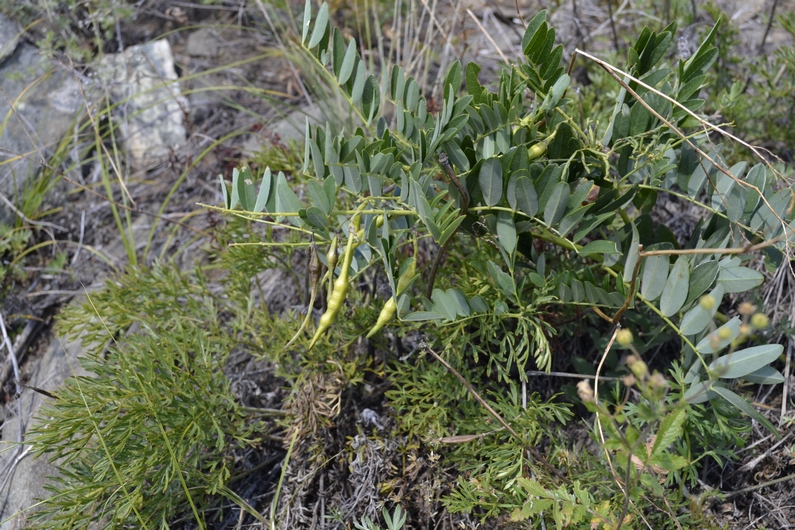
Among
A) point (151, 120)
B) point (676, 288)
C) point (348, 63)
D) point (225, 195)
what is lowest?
point (151, 120)

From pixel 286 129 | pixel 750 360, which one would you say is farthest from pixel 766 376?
pixel 286 129

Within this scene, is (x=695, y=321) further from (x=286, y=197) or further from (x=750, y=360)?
(x=286, y=197)

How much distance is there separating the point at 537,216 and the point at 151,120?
7.42 ft

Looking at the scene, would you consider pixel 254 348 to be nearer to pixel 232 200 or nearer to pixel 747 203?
pixel 232 200

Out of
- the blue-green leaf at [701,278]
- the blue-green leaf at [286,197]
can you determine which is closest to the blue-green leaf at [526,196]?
the blue-green leaf at [701,278]

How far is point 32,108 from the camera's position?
9.99 feet

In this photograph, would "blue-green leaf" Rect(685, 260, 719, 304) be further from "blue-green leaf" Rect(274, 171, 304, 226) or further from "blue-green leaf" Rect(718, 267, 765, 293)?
"blue-green leaf" Rect(274, 171, 304, 226)

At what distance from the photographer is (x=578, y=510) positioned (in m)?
1.26

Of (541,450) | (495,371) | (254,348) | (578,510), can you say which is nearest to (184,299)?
(254,348)

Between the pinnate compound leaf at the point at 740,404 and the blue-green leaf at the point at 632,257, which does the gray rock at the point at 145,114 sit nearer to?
the blue-green leaf at the point at 632,257

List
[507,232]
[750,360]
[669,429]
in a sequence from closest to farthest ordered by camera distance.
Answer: [669,429] < [750,360] < [507,232]

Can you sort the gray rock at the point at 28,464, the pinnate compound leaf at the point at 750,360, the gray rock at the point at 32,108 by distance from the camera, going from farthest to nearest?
1. the gray rock at the point at 32,108
2. the gray rock at the point at 28,464
3. the pinnate compound leaf at the point at 750,360

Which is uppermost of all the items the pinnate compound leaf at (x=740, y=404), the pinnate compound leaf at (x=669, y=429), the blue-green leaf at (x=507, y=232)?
the blue-green leaf at (x=507, y=232)

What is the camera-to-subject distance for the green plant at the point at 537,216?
4.33 feet
